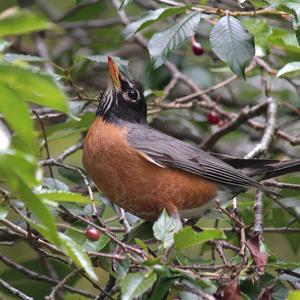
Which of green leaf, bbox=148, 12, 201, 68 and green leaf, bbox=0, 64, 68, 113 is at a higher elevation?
green leaf, bbox=0, 64, 68, 113

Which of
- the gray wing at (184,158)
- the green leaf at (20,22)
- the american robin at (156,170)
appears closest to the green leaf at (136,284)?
the green leaf at (20,22)

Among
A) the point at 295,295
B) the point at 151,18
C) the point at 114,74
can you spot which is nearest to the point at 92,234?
the point at 295,295

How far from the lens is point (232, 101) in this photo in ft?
19.5

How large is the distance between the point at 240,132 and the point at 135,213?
6.18 feet

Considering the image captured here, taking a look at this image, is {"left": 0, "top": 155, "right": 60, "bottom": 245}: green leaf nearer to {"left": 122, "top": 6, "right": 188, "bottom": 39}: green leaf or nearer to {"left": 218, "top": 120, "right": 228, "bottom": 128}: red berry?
{"left": 122, "top": 6, "right": 188, "bottom": 39}: green leaf

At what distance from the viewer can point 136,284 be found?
2473mm

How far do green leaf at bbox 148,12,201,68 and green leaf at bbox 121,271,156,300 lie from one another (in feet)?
4.37

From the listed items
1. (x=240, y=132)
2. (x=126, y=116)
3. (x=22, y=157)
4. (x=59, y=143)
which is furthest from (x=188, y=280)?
(x=59, y=143)

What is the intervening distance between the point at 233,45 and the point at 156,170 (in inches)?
37.6

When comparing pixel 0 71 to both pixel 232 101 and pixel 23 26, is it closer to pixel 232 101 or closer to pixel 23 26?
pixel 23 26

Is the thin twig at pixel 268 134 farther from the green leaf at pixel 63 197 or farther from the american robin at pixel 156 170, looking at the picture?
the green leaf at pixel 63 197

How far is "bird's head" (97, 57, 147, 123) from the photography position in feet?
14.7

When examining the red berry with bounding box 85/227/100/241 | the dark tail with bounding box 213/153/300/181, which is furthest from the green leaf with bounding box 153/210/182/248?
the dark tail with bounding box 213/153/300/181

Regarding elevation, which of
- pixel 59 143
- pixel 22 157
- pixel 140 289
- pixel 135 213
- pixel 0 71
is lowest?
pixel 59 143
